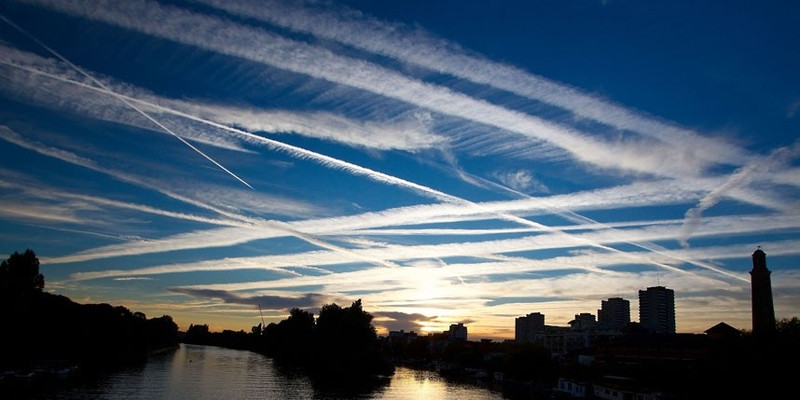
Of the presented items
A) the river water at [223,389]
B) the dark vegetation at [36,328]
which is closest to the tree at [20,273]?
the dark vegetation at [36,328]

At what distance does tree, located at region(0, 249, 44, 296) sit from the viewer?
123194 millimetres

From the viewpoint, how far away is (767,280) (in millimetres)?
166250

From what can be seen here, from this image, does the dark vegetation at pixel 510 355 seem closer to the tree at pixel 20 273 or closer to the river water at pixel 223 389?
the tree at pixel 20 273

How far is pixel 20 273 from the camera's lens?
124750 mm

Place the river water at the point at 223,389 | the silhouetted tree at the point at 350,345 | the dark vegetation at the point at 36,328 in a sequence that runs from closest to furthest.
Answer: the river water at the point at 223,389 → the dark vegetation at the point at 36,328 → the silhouetted tree at the point at 350,345

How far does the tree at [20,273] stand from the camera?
12319cm

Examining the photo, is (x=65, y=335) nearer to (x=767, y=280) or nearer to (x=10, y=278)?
(x=10, y=278)

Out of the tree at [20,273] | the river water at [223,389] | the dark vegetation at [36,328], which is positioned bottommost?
the river water at [223,389]

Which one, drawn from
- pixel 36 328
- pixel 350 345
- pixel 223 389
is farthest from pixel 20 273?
pixel 350 345

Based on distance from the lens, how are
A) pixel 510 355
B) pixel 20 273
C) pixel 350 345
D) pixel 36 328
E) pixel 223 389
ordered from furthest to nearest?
pixel 350 345 < pixel 510 355 < pixel 20 273 < pixel 36 328 < pixel 223 389

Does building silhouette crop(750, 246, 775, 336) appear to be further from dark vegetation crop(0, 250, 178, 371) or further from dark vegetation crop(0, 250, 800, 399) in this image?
dark vegetation crop(0, 250, 178, 371)

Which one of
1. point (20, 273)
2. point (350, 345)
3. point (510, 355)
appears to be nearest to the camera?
point (20, 273)

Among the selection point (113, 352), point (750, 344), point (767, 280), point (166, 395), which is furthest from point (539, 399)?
point (113, 352)

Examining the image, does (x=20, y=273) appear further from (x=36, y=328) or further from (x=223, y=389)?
(x=223, y=389)
